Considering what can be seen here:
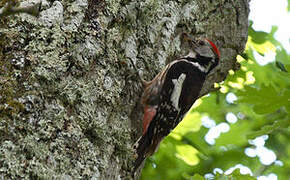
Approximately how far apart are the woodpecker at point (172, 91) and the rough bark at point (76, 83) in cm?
11

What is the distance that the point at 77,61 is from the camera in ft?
8.18

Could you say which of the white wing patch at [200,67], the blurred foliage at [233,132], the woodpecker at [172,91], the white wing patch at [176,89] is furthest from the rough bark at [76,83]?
the blurred foliage at [233,132]

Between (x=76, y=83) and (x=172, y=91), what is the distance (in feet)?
4.78

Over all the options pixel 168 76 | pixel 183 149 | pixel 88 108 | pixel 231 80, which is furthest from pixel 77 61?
pixel 231 80

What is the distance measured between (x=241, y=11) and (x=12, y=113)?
257 centimetres

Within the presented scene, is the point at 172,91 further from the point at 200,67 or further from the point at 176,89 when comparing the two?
the point at 200,67

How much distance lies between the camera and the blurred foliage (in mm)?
4676

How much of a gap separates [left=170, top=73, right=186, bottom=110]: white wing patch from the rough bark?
0.52 metres

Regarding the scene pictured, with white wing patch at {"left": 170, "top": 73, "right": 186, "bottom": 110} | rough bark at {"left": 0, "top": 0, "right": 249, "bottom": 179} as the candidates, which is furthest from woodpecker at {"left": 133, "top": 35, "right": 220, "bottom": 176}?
rough bark at {"left": 0, "top": 0, "right": 249, "bottom": 179}

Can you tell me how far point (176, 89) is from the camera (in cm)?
380

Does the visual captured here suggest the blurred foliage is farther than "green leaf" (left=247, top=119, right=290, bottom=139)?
Yes

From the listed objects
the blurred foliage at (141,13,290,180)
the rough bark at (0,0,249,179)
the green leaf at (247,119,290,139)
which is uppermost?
the rough bark at (0,0,249,179)

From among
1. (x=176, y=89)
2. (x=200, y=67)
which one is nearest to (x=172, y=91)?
(x=176, y=89)

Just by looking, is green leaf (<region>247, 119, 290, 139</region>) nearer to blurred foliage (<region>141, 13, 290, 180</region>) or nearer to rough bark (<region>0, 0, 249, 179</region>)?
blurred foliage (<region>141, 13, 290, 180</region>)
